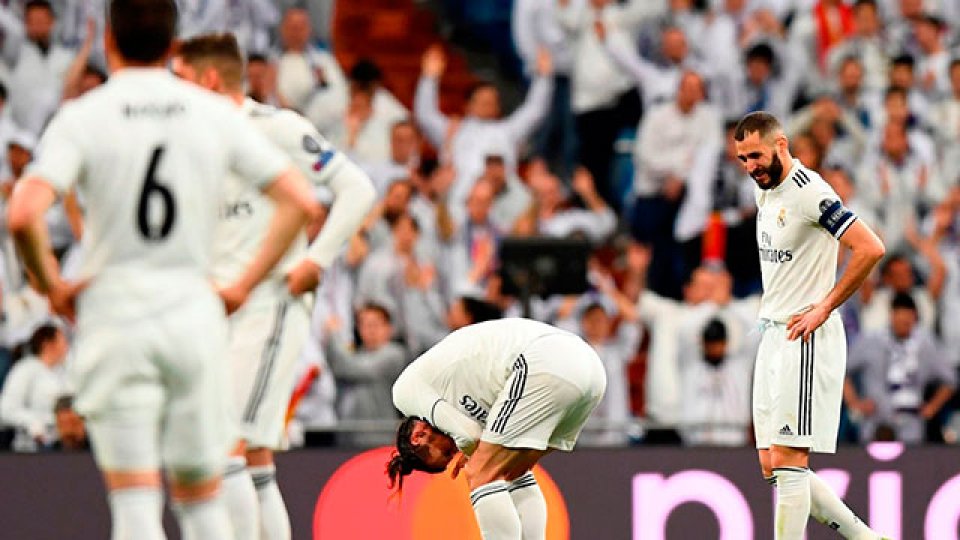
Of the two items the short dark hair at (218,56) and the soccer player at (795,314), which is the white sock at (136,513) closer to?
the short dark hair at (218,56)

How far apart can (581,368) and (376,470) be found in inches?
118

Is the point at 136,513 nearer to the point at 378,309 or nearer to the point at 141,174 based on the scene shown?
the point at 141,174

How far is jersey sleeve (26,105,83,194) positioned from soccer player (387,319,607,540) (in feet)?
11.7

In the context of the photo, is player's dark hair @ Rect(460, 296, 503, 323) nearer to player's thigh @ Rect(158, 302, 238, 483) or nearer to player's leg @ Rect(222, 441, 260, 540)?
player's leg @ Rect(222, 441, 260, 540)

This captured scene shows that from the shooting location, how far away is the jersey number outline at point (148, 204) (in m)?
6.07

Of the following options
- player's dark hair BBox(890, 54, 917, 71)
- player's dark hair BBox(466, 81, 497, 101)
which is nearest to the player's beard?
player's dark hair BBox(466, 81, 497, 101)

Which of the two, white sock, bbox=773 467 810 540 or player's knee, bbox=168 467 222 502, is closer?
player's knee, bbox=168 467 222 502

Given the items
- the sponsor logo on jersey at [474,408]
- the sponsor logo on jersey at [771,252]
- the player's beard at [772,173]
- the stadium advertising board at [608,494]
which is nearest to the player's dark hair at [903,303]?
the stadium advertising board at [608,494]

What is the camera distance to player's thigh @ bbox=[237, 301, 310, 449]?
8.27 meters

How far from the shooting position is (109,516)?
468 inches

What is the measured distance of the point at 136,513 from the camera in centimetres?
616

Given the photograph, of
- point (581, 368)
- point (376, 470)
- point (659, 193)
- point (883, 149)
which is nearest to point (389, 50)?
point (659, 193)

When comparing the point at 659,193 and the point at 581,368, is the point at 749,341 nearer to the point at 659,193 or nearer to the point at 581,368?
the point at 659,193

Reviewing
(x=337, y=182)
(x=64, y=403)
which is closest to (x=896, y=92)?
(x=64, y=403)
